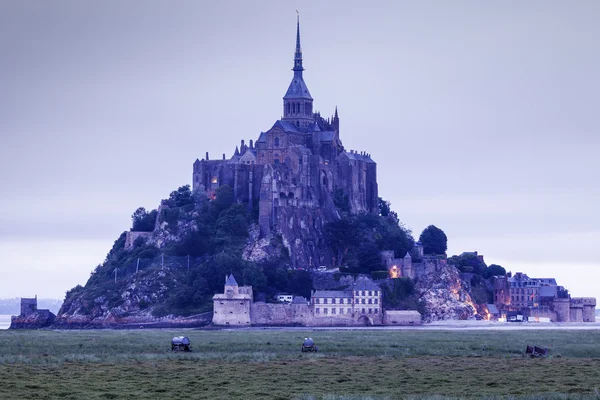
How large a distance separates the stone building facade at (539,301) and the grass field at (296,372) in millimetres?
89741

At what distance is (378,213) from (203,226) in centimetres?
3271

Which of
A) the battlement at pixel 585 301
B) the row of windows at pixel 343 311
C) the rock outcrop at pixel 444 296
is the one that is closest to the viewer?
the row of windows at pixel 343 311

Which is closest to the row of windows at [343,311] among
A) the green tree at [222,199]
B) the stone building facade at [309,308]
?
the stone building facade at [309,308]

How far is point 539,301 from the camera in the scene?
17488 cm

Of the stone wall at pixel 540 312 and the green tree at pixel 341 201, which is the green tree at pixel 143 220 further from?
the stone wall at pixel 540 312

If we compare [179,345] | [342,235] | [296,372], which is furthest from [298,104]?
[296,372]

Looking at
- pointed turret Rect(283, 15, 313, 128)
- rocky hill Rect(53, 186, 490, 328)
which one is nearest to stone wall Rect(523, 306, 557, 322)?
rocky hill Rect(53, 186, 490, 328)

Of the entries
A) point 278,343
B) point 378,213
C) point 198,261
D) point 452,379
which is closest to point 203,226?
point 198,261

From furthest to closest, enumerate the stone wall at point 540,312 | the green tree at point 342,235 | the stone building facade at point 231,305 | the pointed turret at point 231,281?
the stone wall at point 540,312 < the green tree at point 342,235 < the pointed turret at point 231,281 < the stone building facade at point 231,305

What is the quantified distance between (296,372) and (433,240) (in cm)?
12413

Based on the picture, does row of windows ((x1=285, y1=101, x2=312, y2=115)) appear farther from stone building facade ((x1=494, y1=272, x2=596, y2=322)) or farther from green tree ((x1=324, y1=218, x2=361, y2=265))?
stone building facade ((x1=494, y1=272, x2=596, y2=322))

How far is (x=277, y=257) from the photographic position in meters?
156

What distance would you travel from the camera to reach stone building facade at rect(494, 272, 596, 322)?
170375mm

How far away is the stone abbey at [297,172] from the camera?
16000 cm
